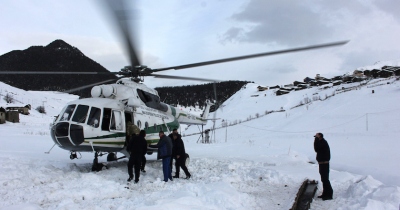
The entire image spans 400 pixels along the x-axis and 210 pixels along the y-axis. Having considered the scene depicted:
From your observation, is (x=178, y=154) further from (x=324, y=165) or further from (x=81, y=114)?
(x=324, y=165)

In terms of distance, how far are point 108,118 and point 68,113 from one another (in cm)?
124

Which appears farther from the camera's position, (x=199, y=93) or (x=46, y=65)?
(x=199, y=93)

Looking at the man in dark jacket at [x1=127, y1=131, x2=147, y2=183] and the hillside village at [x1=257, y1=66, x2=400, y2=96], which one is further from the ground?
the hillside village at [x1=257, y1=66, x2=400, y2=96]

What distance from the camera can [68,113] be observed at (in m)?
9.27

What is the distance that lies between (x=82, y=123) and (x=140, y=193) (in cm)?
322

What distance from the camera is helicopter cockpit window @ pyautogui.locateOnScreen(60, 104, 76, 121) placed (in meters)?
9.15

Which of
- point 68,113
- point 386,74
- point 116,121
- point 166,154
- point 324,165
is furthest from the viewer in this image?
point 386,74

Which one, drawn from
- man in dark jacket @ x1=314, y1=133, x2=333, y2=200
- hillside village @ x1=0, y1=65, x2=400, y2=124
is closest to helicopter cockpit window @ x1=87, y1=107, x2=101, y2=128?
man in dark jacket @ x1=314, y1=133, x2=333, y2=200

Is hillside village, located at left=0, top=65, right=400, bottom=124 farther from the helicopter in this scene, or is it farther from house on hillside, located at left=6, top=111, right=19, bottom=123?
the helicopter

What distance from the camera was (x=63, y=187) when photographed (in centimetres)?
717

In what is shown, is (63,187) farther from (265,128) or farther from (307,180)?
(265,128)

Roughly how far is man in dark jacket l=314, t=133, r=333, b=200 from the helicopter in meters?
2.59

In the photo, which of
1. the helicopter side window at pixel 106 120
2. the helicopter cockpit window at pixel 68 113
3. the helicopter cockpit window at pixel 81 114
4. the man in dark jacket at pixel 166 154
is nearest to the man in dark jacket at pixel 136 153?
the man in dark jacket at pixel 166 154

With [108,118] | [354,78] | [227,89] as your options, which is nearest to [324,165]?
[108,118]
